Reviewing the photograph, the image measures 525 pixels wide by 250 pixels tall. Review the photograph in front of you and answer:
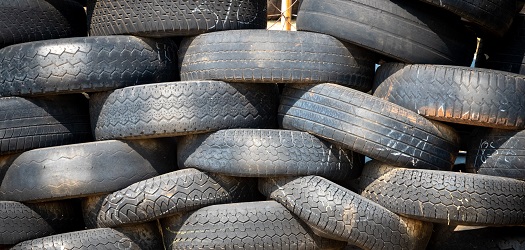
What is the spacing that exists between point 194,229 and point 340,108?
743 millimetres

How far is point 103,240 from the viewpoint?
2.75 meters

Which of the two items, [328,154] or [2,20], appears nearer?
[328,154]

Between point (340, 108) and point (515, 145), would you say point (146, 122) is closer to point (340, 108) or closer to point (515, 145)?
point (340, 108)

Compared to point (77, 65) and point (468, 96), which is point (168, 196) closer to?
point (77, 65)

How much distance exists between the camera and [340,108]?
2600mm

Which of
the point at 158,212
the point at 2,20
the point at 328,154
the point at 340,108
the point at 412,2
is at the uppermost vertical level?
the point at 412,2

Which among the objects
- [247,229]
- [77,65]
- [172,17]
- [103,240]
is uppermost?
[172,17]

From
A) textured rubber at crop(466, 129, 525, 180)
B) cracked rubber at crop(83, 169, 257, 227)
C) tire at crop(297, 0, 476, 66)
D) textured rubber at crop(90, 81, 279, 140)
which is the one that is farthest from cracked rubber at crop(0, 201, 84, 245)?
textured rubber at crop(466, 129, 525, 180)

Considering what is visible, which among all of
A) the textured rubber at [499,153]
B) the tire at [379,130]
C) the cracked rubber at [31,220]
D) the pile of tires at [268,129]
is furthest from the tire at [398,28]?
the cracked rubber at [31,220]

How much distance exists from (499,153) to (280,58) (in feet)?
2.97

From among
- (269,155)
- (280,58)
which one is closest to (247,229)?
(269,155)

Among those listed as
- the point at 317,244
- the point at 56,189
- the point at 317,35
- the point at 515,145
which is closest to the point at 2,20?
the point at 56,189

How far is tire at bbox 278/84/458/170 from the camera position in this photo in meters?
2.54

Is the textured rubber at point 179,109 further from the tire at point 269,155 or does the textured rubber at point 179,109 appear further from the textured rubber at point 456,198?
the textured rubber at point 456,198
